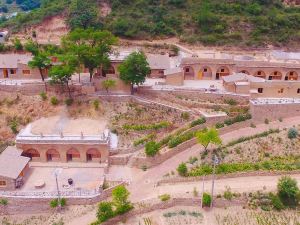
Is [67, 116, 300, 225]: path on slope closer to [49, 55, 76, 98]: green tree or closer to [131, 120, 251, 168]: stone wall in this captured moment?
[131, 120, 251, 168]: stone wall

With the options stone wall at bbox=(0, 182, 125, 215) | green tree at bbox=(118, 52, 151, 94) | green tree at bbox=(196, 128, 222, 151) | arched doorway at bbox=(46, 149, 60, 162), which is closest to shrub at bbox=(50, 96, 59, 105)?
arched doorway at bbox=(46, 149, 60, 162)

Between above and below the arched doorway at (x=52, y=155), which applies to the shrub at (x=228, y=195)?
below

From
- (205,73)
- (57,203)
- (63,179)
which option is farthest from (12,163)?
(205,73)

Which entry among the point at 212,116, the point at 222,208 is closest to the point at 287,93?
the point at 212,116

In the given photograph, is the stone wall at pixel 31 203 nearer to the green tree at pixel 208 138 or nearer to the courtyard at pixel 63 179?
the courtyard at pixel 63 179

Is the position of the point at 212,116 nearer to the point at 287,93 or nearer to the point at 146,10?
the point at 287,93

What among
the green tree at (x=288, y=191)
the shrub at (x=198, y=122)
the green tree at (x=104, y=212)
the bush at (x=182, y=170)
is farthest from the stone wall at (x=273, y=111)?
the green tree at (x=104, y=212)

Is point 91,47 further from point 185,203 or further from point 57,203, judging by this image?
point 185,203
